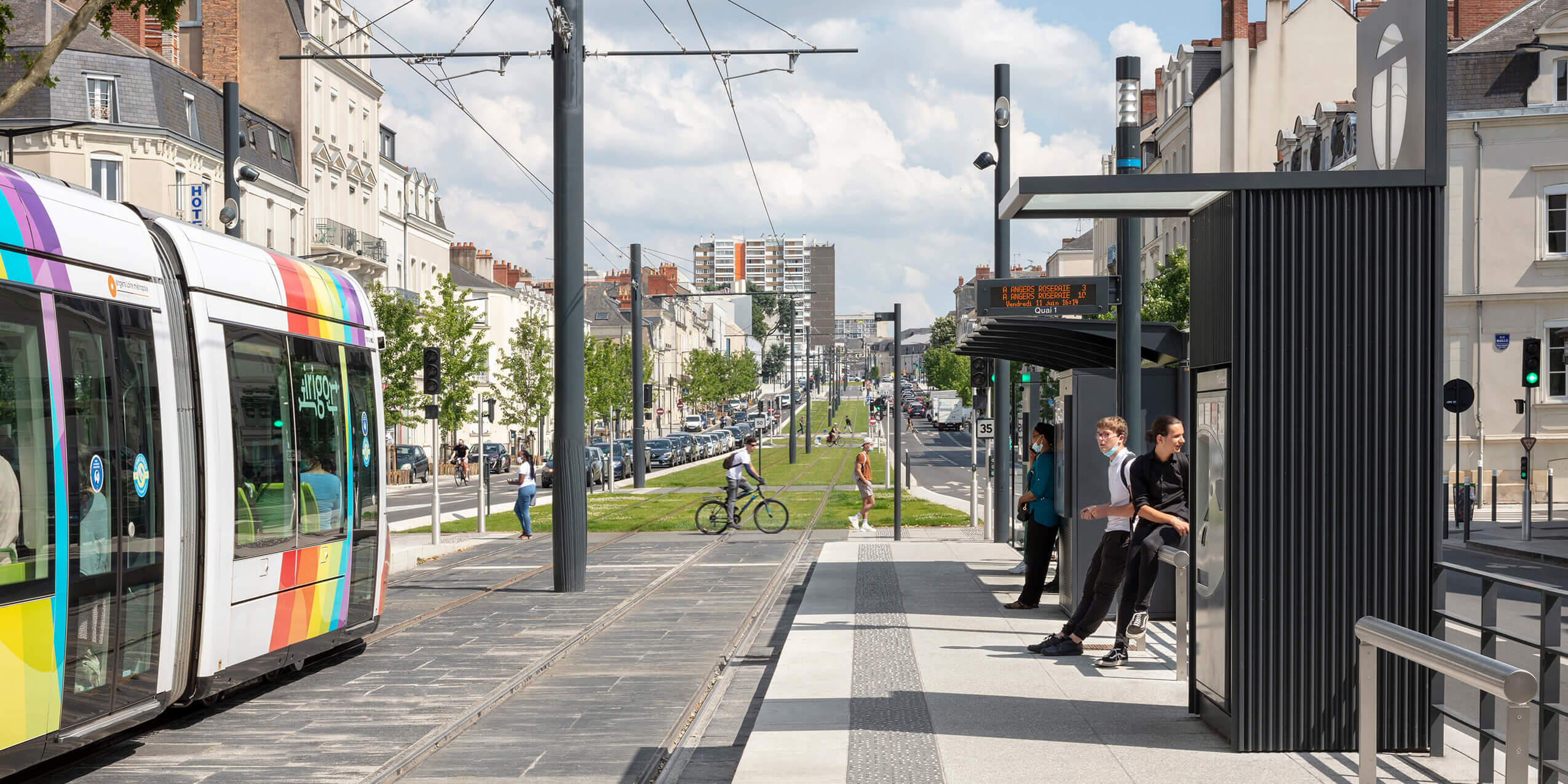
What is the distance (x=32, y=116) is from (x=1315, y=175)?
42717 millimetres

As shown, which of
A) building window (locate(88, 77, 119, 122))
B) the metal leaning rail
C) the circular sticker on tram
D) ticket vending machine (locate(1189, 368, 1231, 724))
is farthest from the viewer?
building window (locate(88, 77, 119, 122))

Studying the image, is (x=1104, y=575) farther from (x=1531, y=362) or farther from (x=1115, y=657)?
(x=1531, y=362)

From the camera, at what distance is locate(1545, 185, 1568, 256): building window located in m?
38.8

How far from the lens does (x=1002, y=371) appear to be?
24.1m

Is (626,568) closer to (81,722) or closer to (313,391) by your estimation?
(313,391)

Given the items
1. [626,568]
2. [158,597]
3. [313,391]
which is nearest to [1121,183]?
[158,597]

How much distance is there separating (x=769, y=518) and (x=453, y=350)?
767 inches

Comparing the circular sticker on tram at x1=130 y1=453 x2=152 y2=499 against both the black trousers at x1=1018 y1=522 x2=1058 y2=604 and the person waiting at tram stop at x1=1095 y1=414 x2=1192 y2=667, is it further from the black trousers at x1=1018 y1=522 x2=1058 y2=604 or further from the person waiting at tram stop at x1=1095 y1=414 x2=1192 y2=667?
the black trousers at x1=1018 y1=522 x2=1058 y2=604

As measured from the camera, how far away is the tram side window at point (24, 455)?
672 centimetres

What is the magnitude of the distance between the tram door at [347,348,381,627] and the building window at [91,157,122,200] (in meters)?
35.2

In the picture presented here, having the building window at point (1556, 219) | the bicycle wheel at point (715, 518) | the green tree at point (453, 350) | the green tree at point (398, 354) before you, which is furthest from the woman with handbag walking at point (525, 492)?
the building window at point (1556, 219)

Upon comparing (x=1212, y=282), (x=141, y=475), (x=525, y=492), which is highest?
(x=1212, y=282)

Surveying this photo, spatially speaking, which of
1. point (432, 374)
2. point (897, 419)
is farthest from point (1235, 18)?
point (432, 374)

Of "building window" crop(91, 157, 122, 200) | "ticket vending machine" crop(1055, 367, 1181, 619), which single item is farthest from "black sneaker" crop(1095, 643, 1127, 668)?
"building window" crop(91, 157, 122, 200)
